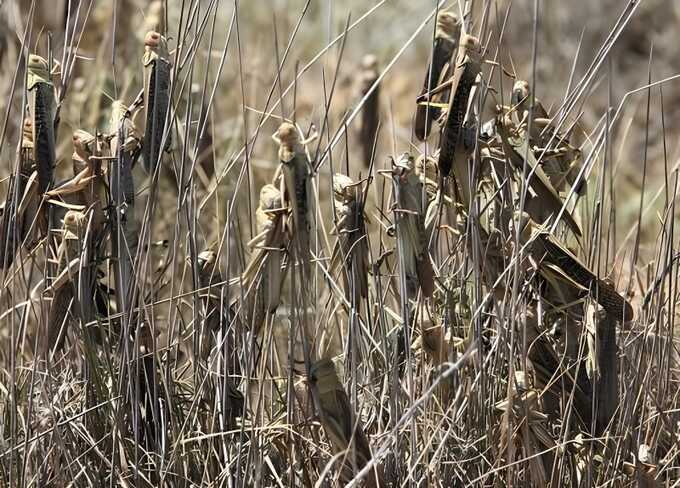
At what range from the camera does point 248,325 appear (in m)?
1.00

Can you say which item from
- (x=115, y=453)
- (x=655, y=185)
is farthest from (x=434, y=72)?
(x=655, y=185)

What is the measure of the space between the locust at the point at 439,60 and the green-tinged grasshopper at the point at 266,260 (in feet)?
0.51

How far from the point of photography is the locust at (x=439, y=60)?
912 millimetres

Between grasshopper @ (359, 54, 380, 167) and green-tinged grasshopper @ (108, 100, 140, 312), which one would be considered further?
grasshopper @ (359, 54, 380, 167)

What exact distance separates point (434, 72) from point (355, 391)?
12.0 inches

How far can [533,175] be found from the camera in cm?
→ 96

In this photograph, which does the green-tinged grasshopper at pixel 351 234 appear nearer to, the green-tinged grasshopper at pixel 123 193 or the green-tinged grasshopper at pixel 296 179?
the green-tinged grasshopper at pixel 296 179

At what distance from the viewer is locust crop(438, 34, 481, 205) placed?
88 centimetres

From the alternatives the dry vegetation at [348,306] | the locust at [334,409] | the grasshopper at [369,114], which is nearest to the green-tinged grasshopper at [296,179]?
the dry vegetation at [348,306]

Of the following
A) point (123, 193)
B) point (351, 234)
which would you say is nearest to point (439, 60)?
point (351, 234)

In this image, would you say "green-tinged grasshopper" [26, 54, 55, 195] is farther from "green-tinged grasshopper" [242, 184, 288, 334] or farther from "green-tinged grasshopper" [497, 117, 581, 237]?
"green-tinged grasshopper" [497, 117, 581, 237]

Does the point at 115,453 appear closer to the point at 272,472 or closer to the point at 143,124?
the point at 272,472

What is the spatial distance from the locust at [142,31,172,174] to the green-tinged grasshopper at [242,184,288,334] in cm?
12

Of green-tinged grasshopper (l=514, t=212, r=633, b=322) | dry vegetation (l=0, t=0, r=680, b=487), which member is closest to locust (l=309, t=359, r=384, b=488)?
dry vegetation (l=0, t=0, r=680, b=487)
